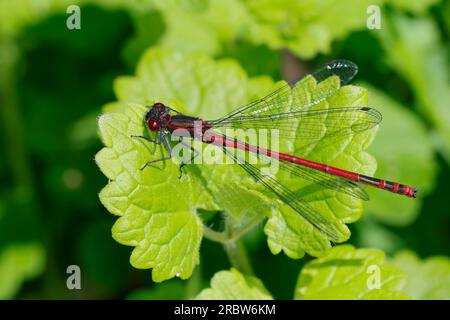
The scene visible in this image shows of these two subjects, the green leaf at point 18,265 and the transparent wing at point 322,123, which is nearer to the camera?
the transparent wing at point 322,123

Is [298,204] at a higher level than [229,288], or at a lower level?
higher

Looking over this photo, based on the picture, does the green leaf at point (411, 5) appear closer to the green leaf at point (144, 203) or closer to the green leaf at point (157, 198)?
the green leaf at point (157, 198)

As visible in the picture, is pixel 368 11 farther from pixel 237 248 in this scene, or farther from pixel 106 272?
pixel 106 272

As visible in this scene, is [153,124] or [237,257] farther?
[237,257]

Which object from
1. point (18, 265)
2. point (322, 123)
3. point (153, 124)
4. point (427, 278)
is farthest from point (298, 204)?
point (18, 265)

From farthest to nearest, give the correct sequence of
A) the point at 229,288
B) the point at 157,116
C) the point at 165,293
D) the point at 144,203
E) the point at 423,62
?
the point at 423,62
the point at 165,293
the point at 157,116
the point at 229,288
the point at 144,203

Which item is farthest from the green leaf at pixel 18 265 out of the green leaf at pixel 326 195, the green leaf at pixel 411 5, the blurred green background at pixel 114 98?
the green leaf at pixel 411 5

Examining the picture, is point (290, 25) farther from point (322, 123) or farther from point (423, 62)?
point (423, 62)
